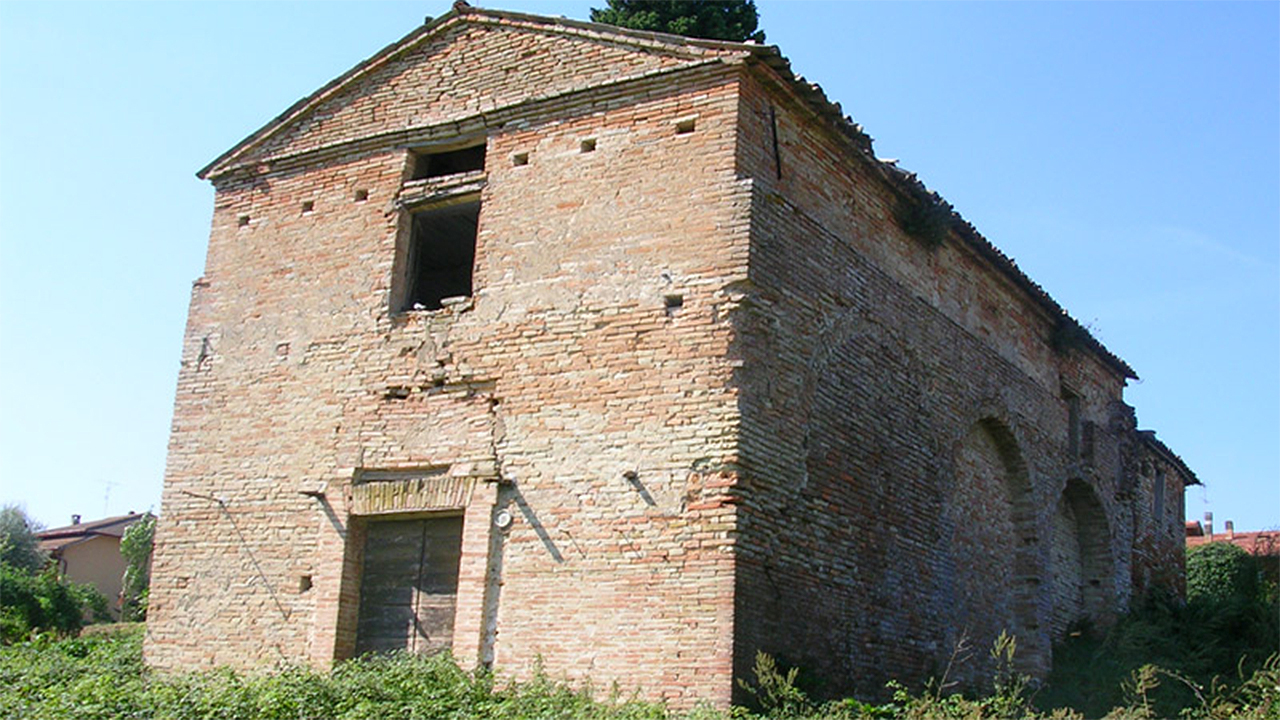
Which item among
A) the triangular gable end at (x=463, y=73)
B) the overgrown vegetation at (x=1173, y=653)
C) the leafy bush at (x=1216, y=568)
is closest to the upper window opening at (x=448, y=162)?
the triangular gable end at (x=463, y=73)

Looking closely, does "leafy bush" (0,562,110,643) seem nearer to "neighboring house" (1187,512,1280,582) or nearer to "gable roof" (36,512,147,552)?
"gable roof" (36,512,147,552)

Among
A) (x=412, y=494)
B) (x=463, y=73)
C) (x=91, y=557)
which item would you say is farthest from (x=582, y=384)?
(x=91, y=557)

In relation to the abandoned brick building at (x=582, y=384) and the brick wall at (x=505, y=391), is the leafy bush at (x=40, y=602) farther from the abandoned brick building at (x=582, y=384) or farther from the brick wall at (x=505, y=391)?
the abandoned brick building at (x=582, y=384)

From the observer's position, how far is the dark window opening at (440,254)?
12.2m

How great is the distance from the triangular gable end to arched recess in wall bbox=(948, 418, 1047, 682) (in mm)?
5486

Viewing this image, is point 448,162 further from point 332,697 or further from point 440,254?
point 332,697

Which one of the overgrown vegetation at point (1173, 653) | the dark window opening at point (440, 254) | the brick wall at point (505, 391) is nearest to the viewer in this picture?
the brick wall at point (505, 391)

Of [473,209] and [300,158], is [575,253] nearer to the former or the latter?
[473,209]

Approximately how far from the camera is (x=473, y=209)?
1223 cm

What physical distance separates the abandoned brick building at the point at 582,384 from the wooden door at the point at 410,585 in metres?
0.03

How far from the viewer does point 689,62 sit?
10883 millimetres

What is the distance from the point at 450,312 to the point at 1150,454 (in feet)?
42.9

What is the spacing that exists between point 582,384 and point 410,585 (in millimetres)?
2487

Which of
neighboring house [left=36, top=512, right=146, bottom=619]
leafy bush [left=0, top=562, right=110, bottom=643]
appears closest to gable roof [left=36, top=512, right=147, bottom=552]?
neighboring house [left=36, top=512, right=146, bottom=619]
